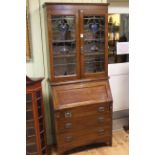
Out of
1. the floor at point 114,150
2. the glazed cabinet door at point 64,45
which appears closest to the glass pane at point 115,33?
the glazed cabinet door at point 64,45

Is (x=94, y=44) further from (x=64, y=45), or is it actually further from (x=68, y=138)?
(x=68, y=138)

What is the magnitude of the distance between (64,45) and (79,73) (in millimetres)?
425

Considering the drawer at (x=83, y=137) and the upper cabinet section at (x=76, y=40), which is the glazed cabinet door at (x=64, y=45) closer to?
the upper cabinet section at (x=76, y=40)

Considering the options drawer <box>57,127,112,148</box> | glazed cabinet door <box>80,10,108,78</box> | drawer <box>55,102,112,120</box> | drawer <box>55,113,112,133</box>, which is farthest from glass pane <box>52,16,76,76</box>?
drawer <box>57,127,112,148</box>

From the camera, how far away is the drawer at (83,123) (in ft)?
8.38

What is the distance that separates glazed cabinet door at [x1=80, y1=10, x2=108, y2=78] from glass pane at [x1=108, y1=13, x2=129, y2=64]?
515mm

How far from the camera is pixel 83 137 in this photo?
8.85 feet

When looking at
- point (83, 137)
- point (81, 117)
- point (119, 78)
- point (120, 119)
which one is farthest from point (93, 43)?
point (120, 119)

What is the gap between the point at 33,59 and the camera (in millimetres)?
2717
